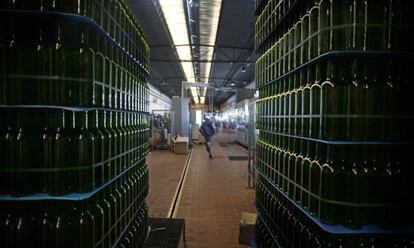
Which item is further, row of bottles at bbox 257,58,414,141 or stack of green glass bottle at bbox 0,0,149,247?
row of bottles at bbox 257,58,414,141

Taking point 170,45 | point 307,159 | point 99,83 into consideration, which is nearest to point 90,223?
point 99,83

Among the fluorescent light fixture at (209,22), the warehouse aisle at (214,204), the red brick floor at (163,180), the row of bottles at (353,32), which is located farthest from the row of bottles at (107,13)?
the fluorescent light fixture at (209,22)

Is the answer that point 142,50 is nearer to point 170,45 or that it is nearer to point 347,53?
point 347,53

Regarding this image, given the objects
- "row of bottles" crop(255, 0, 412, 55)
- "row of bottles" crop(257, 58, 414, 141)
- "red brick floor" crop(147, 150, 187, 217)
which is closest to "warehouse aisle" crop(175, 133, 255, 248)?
"red brick floor" crop(147, 150, 187, 217)

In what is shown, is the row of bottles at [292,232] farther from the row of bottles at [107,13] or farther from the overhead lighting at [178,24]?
the overhead lighting at [178,24]

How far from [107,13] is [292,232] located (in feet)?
7.26

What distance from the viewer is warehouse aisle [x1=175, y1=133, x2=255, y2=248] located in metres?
4.42

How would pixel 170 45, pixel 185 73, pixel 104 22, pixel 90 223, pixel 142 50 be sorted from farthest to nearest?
pixel 185 73, pixel 170 45, pixel 142 50, pixel 104 22, pixel 90 223

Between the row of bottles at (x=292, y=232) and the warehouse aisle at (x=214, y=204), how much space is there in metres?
0.94

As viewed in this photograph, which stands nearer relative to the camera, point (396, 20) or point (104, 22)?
point (396, 20)

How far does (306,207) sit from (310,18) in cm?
137

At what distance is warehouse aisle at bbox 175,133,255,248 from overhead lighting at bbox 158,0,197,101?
13.5ft

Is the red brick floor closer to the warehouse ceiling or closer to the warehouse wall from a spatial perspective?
the warehouse ceiling

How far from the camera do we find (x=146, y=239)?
367 cm
